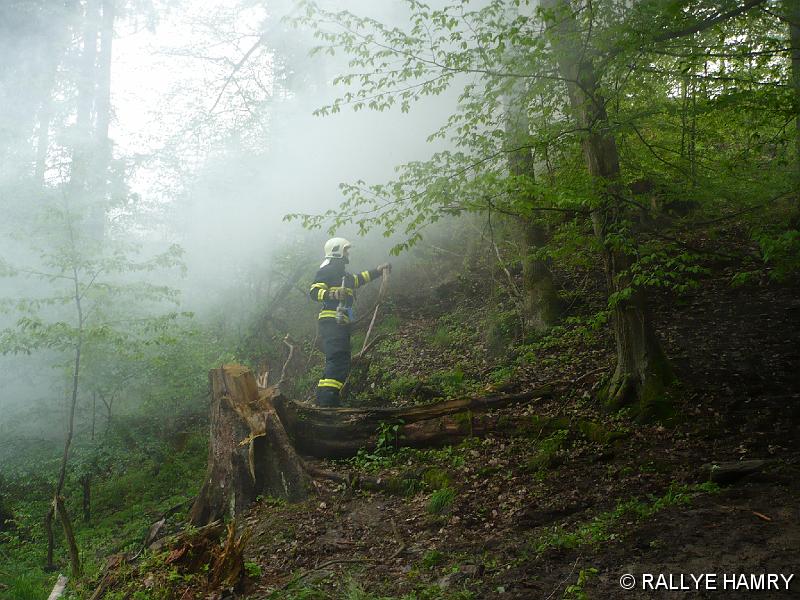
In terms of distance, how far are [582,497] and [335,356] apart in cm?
421

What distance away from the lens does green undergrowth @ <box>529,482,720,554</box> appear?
3963 mm

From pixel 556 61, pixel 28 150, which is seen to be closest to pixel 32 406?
pixel 28 150

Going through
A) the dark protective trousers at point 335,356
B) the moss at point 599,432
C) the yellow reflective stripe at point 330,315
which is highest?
the yellow reflective stripe at point 330,315

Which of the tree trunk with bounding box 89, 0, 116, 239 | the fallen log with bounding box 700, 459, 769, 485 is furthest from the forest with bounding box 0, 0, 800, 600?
the tree trunk with bounding box 89, 0, 116, 239

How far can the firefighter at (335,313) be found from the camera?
7988mm

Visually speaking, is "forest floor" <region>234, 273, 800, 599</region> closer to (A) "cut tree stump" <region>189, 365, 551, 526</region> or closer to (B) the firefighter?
(A) "cut tree stump" <region>189, 365, 551, 526</region>

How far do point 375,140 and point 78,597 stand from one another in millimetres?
14039

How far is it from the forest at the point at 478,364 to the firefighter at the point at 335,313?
0.04 meters

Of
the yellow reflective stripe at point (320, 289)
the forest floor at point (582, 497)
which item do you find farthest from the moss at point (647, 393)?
the yellow reflective stripe at point (320, 289)

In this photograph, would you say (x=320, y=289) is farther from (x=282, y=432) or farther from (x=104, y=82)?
(x=104, y=82)

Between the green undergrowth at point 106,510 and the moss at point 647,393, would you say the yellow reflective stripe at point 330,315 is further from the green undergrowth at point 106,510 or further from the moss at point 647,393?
the moss at point 647,393

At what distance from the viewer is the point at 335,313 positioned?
8.35m

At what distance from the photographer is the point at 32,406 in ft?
28.8

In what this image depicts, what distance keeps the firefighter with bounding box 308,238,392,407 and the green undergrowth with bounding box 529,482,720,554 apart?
14.0 feet
